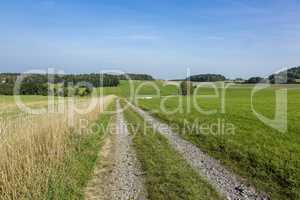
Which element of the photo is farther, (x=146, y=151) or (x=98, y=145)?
(x=98, y=145)

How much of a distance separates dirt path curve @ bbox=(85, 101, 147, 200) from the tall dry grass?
3.95 ft

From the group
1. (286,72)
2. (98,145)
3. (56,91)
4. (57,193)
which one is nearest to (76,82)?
(56,91)

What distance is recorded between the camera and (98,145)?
1418 cm

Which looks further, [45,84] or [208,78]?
[208,78]

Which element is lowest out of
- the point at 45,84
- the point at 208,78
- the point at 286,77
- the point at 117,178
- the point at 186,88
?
the point at 117,178

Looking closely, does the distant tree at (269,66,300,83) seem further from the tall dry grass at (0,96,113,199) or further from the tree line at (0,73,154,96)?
the tall dry grass at (0,96,113,199)

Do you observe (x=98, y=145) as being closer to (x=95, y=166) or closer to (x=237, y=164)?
(x=95, y=166)

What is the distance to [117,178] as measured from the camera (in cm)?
882

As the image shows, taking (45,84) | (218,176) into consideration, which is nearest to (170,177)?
(218,176)

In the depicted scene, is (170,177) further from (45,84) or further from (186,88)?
(186,88)

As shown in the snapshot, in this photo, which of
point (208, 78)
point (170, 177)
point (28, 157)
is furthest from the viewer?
point (208, 78)

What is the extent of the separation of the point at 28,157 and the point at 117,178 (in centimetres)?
275

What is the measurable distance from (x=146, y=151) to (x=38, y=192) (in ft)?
22.4

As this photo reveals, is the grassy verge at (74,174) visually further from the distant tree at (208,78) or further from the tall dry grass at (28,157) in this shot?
the distant tree at (208,78)
